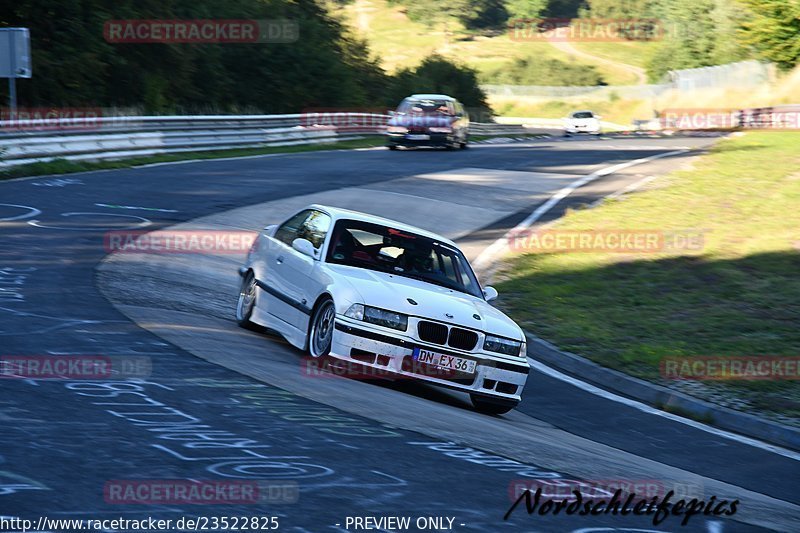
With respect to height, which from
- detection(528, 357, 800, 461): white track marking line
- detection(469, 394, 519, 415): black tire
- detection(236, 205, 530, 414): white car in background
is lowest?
detection(528, 357, 800, 461): white track marking line

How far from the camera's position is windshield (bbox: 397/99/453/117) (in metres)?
35.7

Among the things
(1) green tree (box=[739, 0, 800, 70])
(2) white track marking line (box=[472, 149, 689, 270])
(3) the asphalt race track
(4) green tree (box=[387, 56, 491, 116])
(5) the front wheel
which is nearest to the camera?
(3) the asphalt race track

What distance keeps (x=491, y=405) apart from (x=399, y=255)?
5.96 feet

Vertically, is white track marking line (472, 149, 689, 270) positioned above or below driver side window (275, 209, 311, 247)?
below

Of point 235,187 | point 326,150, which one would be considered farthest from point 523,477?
point 326,150

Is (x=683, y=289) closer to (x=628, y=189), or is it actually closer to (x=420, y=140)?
(x=628, y=189)

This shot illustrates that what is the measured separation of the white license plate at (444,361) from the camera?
30.2 feet

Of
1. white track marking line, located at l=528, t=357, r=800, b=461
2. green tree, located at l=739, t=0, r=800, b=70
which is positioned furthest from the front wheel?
green tree, located at l=739, t=0, r=800, b=70

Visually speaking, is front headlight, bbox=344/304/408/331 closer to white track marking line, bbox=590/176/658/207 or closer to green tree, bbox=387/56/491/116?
white track marking line, bbox=590/176/658/207

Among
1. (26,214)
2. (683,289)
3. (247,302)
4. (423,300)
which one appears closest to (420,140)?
(26,214)

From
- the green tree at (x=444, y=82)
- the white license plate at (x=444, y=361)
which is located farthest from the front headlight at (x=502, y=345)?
the green tree at (x=444, y=82)

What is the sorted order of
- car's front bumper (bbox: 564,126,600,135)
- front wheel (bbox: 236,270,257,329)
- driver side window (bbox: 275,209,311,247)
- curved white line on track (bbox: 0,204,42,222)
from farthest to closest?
car's front bumper (bbox: 564,126,600,135) < curved white line on track (bbox: 0,204,42,222) < front wheel (bbox: 236,270,257,329) < driver side window (bbox: 275,209,311,247)

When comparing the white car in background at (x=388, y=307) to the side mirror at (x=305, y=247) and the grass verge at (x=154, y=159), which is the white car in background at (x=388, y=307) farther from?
the grass verge at (x=154, y=159)

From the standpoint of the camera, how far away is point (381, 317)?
363 inches
